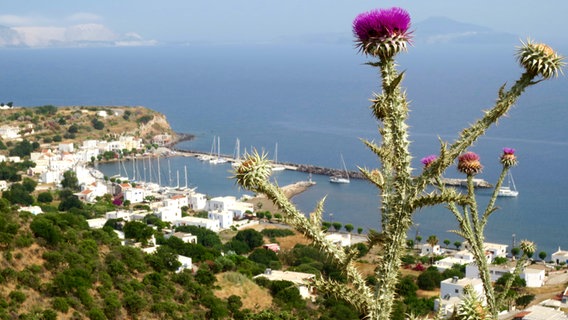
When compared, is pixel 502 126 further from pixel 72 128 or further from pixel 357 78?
pixel 357 78

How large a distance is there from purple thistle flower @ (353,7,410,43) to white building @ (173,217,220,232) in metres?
35.7

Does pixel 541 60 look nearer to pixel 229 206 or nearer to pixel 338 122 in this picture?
pixel 229 206

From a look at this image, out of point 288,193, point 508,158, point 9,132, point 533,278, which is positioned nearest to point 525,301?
point 533,278

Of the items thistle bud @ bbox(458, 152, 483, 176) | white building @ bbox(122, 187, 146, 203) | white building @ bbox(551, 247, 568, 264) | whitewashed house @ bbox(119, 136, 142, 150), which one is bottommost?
whitewashed house @ bbox(119, 136, 142, 150)

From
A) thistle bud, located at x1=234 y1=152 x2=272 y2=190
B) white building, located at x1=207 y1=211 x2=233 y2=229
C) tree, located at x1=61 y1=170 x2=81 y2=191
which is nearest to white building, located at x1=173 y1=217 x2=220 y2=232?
white building, located at x1=207 y1=211 x2=233 y2=229

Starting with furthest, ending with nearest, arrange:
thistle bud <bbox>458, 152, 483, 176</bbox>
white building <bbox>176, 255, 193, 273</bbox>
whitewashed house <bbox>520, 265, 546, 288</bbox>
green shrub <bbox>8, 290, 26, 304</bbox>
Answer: whitewashed house <bbox>520, 265, 546, 288</bbox> < white building <bbox>176, 255, 193, 273</bbox> < green shrub <bbox>8, 290, 26, 304</bbox> < thistle bud <bbox>458, 152, 483, 176</bbox>

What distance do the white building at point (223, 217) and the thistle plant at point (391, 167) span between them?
1448 inches

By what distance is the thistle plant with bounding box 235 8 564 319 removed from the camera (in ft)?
9.49

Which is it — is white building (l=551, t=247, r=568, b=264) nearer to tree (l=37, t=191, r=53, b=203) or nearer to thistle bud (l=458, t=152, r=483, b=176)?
tree (l=37, t=191, r=53, b=203)

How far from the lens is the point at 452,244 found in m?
38.8

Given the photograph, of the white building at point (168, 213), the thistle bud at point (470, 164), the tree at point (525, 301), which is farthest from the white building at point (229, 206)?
the thistle bud at point (470, 164)

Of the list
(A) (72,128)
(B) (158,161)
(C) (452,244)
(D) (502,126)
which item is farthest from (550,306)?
(D) (502,126)

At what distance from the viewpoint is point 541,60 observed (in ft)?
10.3

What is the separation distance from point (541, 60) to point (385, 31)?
745 millimetres
